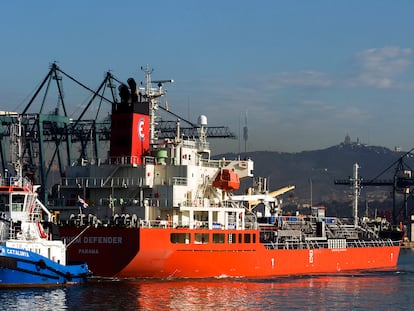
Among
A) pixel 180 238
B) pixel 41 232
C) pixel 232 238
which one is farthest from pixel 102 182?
pixel 232 238

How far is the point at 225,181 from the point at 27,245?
15572 mm

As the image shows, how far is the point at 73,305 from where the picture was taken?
153ft

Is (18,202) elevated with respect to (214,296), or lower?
elevated

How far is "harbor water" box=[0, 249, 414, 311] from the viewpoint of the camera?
47344 millimetres

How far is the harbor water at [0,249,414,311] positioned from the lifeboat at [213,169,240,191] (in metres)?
6.29

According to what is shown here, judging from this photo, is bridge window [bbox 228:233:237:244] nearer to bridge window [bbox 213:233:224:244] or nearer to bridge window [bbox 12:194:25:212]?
bridge window [bbox 213:233:224:244]

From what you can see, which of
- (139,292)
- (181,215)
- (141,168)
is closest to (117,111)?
(141,168)

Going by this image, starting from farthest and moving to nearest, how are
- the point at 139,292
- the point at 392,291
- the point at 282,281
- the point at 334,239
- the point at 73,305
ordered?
1. the point at 334,239
2. the point at 282,281
3. the point at 392,291
4. the point at 139,292
5. the point at 73,305

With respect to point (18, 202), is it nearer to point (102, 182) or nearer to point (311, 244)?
point (102, 182)

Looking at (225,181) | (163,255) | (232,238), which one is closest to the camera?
(163,255)

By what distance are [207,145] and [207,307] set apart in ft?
64.0

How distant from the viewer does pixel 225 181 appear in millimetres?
62125

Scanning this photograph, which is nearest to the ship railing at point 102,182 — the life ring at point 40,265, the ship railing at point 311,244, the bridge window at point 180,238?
the bridge window at point 180,238

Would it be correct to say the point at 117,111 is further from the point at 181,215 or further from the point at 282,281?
the point at 282,281
